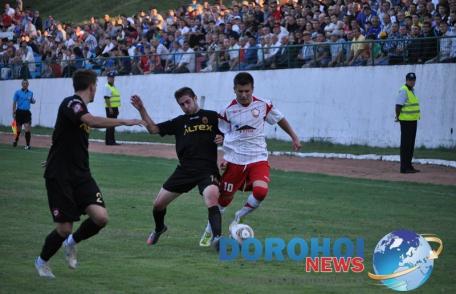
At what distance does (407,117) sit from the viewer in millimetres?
20828

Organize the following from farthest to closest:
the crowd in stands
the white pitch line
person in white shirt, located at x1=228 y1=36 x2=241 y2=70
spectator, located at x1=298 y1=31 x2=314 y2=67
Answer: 1. person in white shirt, located at x1=228 y1=36 x2=241 y2=70
2. spectator, located at x1=298 y1=31 x2=314 y2=67
3. the crowd in stands
4. the white pitch line

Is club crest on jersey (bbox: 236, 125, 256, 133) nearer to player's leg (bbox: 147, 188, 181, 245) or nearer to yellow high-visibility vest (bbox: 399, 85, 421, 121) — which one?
player's leg (bbox: 147, 188, 181, 245)

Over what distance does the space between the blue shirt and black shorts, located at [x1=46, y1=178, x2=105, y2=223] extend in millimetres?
20225

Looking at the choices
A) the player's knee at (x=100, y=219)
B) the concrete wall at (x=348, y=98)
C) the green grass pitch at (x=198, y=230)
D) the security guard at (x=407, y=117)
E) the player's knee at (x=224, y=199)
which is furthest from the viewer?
the concrete wall at (x=348, y=98)

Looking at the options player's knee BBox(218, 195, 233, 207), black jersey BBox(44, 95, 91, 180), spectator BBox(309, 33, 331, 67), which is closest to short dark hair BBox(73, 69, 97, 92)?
black jersey BBox(44, 95, 91, 180)

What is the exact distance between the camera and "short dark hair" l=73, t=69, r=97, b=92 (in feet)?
32.3

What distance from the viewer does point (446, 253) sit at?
11000 mm

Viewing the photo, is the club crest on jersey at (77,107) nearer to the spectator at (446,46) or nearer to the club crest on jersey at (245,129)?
the club crest on jersey at (245,129)

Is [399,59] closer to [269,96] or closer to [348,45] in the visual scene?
[348,45]

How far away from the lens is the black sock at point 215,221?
1109 centimetres

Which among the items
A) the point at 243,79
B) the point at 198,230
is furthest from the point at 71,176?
the point at 198,230

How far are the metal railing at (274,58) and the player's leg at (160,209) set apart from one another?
1363 cm

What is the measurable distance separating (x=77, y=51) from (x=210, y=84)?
8909mm

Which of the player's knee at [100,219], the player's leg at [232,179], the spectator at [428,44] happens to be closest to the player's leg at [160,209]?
the player's leg at [232,179]
